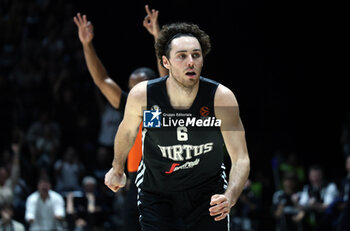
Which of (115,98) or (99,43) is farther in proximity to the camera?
(99,43)

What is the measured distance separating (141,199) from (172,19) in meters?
3.89

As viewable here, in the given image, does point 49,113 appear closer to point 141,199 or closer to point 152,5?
point 152,5

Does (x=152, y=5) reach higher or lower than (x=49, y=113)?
higher

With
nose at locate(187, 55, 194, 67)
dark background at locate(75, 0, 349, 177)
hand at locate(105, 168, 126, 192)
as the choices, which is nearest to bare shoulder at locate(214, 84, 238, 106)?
nose at locate(187, 55, 194, 67)

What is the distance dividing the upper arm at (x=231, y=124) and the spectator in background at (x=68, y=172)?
6.54 m

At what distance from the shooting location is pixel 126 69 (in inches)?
340

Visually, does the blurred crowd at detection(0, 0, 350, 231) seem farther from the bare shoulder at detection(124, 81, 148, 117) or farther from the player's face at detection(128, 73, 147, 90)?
the bare shoulder at detection(124, 81, 148, 117)

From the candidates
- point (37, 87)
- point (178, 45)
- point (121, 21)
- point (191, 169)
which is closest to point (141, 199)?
point (191, 169)

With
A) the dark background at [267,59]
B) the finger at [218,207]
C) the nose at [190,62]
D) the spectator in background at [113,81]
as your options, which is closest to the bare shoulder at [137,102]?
the nose at [190,62]

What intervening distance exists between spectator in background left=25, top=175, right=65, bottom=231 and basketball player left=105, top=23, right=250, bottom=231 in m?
5.45

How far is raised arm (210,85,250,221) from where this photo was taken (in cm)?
357

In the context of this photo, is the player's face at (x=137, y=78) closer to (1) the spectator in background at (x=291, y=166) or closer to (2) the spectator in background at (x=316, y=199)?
(2) the spectator in background at (x=316, y=199)

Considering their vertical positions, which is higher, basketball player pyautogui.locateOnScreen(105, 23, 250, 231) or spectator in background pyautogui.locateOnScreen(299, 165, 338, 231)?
basketball player pyautogui.locateOnScreen(105, 23, 250, 231)

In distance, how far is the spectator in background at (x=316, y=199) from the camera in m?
9.32
